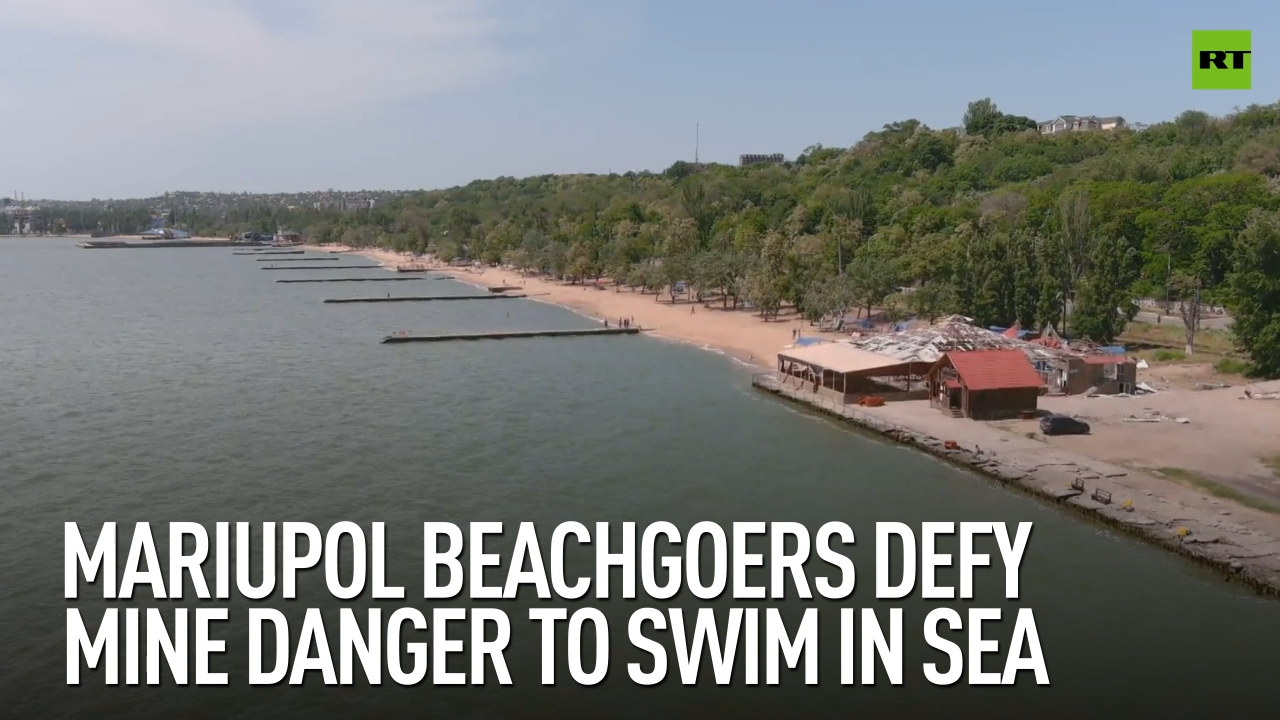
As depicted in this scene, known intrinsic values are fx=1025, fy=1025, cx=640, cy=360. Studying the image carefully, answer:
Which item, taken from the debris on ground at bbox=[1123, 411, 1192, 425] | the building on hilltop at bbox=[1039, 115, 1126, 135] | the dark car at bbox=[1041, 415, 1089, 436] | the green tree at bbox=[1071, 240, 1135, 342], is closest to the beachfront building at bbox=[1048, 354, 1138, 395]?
the debris on ground at bbox=[1123, 411, 1192, 425]

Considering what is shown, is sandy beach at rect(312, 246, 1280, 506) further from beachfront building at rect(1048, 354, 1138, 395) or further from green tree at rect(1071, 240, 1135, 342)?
green tree at rect(1071, 240, 1135, 342)

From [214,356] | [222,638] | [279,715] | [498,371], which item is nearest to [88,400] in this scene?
[214,356]

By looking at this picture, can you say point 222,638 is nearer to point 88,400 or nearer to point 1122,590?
point 1122,590

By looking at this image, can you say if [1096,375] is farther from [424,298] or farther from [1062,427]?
[424,298]

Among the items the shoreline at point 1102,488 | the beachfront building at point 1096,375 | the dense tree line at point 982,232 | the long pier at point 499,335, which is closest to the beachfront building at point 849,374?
the shoreline at point 1102,488

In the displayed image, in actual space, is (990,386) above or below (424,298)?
below

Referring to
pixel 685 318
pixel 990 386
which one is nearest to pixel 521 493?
pixel 990 386

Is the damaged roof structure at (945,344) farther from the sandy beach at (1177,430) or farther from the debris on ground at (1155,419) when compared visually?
the debris on ground at (1155,419)
